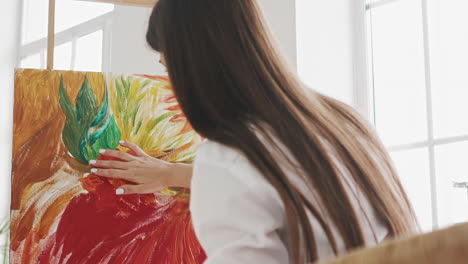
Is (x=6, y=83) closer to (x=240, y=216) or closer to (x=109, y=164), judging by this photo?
(x=109, y=164)

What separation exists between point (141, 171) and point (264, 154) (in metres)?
1.31

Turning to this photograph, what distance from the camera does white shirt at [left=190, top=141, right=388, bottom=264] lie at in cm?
86

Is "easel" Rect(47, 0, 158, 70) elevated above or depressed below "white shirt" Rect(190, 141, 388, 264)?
above

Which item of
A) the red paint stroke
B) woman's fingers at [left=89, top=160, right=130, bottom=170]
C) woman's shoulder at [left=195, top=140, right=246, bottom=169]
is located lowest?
the red paint stroke

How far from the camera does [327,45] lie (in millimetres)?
2928

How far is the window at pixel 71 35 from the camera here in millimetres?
3506

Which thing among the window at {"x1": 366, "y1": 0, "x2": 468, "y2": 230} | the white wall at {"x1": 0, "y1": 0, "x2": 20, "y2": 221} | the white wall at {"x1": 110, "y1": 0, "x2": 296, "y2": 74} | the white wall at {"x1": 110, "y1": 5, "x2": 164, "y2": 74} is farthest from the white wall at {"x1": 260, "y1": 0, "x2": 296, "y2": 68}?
the white wall at {"x1": 0, "y1": 0, "x2": 20, "y2": 221}

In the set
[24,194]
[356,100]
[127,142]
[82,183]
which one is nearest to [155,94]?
[127,142]

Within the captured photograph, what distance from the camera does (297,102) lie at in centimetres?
95

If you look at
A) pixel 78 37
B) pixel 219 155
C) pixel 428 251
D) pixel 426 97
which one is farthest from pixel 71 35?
→ pixel 428 251

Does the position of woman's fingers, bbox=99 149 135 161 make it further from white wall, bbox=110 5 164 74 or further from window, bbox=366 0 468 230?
window, bbox=366 0 468 230

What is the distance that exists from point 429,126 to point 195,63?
1898 millimetres

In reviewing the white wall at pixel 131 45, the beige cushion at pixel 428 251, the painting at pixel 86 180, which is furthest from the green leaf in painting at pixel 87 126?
the beige cushion at pixel 428 251

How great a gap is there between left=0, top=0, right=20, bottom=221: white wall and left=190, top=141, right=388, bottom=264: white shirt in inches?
101
